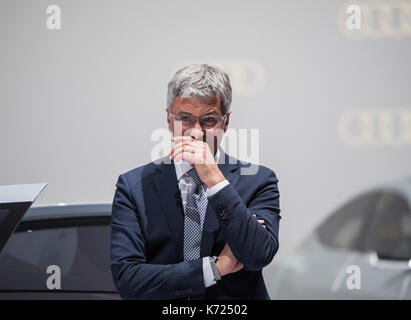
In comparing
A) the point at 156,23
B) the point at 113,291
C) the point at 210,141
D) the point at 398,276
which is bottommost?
the point at 398,276

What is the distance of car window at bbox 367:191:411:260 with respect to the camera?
11.1 feet

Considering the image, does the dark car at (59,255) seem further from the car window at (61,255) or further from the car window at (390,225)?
the car window at (390,225)

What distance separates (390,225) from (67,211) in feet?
7.51

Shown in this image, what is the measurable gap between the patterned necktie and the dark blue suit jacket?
2cm

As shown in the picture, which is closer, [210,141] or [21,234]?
[210,141]

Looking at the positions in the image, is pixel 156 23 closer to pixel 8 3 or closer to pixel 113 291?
pixel 8 3

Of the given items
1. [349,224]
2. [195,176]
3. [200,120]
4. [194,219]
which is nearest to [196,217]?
[194,219]

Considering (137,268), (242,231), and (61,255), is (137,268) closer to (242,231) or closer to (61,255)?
(242,231)

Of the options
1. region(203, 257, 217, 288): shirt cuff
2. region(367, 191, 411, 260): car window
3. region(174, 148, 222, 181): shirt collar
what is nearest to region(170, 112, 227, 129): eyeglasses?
region(174, 148, 222, 181): shirt collar

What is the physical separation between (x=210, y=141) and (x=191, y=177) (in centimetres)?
13

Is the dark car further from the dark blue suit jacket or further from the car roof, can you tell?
the dark blue suit jacket

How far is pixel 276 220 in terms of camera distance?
4.97 feet
